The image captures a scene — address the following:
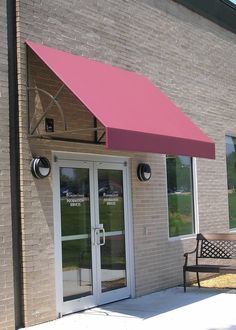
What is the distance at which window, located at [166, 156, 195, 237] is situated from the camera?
11.2m

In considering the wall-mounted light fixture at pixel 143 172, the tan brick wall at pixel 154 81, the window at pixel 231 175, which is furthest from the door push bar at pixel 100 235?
the window at pixel 231 175

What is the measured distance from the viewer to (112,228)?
945 centimetres

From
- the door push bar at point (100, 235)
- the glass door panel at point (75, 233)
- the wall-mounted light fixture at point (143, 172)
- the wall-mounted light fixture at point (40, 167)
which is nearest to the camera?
the wall-mounted light fixture at point (40, 167)

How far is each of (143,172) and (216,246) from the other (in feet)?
8.24

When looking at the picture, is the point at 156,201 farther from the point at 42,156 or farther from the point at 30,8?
the point at 30,8

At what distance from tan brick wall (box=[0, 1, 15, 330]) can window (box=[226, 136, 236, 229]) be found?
7.21m

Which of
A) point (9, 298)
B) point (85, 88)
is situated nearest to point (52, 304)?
point (9, 298)

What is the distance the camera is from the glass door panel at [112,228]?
30.2 feet

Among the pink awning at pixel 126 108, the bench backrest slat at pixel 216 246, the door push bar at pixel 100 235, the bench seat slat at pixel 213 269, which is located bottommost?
the bench seat slat at pixel 213 269

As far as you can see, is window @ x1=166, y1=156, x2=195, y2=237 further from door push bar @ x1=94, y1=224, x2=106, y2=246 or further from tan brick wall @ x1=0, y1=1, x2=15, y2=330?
tan brick wall @ x1=0, y1=1, x2=15, y2=330

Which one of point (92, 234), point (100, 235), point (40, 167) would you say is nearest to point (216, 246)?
point (100, 235)

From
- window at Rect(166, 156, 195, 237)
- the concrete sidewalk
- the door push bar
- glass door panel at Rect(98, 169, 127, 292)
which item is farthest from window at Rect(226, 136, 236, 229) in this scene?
the door push bar

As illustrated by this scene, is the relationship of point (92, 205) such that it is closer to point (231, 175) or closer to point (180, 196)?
point (180, 196)

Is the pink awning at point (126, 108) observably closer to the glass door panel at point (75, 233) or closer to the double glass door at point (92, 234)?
the double glass door at point (92, 234)
